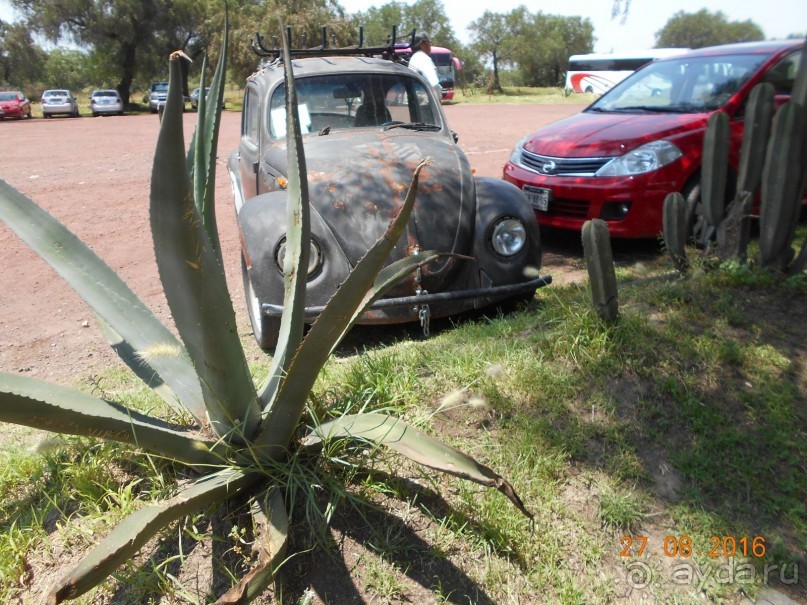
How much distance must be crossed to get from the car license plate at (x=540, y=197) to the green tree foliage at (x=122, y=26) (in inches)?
1406

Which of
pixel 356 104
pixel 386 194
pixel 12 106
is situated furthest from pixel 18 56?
pixel 386 194

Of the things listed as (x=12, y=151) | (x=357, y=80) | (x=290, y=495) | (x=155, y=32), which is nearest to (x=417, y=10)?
(x=155, y=32)

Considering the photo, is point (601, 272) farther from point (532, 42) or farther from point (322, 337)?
point (532, 42)

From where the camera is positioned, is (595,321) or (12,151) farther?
(12,151)

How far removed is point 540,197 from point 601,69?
27.7m

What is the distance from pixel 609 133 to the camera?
5.81 metres

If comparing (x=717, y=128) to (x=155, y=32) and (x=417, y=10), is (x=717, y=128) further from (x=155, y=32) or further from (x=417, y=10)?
(x=417, y=10)

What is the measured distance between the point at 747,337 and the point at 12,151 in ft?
52.7

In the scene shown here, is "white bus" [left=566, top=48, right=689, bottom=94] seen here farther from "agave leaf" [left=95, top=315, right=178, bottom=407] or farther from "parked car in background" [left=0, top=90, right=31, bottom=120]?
"agave leaf" [left=95, top=315, right=178, bottom=407]

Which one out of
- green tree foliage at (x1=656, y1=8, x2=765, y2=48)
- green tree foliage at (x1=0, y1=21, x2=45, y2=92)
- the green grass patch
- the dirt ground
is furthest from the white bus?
green tree foliage at (x1=0, y1=21, x2=45, y2=92)

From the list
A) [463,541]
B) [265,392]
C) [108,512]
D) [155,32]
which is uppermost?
[155,32]

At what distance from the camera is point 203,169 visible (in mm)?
2041

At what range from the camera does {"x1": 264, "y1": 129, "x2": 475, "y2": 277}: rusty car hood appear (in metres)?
3.94

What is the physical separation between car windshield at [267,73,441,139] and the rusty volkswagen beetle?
0.01 metres
